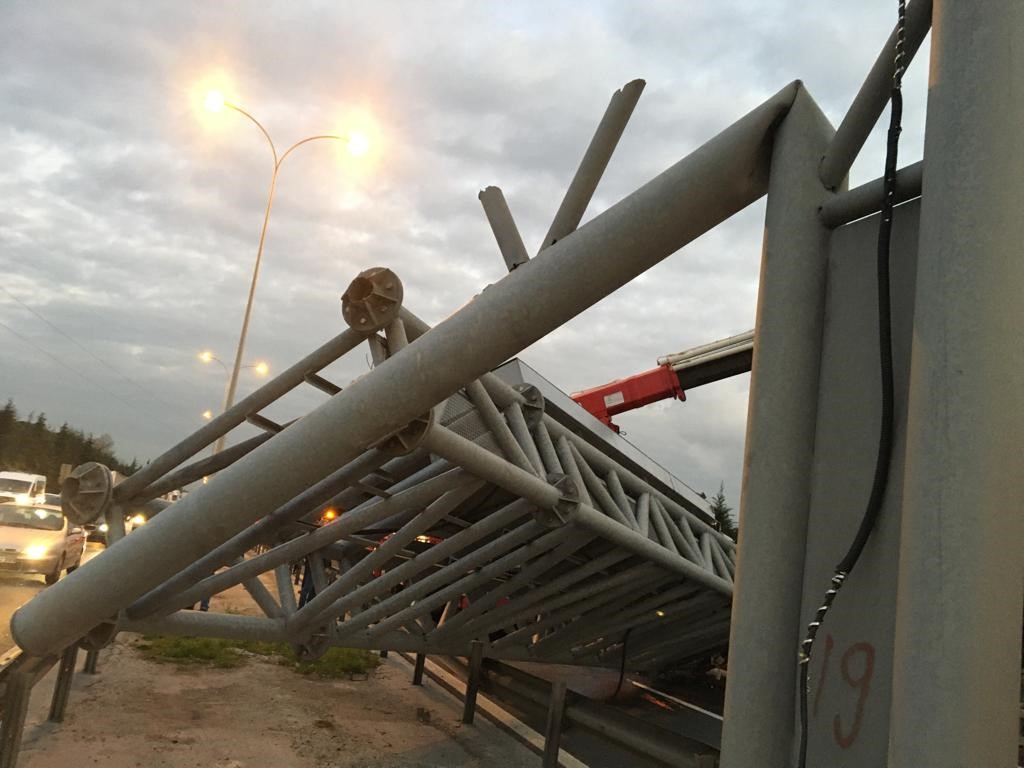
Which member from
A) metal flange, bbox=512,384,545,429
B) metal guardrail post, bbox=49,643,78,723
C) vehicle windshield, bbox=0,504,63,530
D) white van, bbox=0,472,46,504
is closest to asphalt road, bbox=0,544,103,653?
vehicle windshield, bbox=0,504,63,530

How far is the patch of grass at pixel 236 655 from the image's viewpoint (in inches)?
365

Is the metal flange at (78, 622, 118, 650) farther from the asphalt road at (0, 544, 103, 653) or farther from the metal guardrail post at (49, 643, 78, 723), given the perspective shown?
the asphalt road at (0, 544, 103, 653)

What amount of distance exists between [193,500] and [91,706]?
18.8 ft

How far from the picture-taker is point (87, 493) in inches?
177

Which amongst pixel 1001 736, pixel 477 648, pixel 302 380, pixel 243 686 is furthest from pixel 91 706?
pixel 1001 736

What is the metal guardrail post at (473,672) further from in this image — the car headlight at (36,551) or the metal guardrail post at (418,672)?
the car headlight at (36,551)

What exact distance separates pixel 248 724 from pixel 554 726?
3.04 meters

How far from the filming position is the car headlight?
44.4 ft

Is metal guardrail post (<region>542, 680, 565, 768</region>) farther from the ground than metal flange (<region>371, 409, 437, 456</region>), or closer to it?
closer to it

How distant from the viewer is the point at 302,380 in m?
4.54

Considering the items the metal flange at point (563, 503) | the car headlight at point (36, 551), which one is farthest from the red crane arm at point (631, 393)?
the car headlight at point (36, 551)

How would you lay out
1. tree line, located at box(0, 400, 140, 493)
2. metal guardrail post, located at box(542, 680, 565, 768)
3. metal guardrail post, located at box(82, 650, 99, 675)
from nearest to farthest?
1. metal guardrail post, located at box(542, 680, 565, 768)
2. metal guardrail post, located at box(82, 650, 99, 675)
3. tree line, located at box(0, 400, 140, 493)

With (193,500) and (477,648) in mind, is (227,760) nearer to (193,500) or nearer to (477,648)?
(477,648)

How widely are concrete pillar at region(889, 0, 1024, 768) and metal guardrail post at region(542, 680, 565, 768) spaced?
17.6ft
